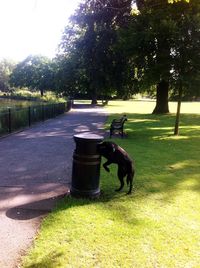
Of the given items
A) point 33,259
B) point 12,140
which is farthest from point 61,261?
point 12,140

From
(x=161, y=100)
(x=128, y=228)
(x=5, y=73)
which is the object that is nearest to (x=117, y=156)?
(x=128, y=228)

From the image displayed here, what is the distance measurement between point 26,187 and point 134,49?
1206 cm

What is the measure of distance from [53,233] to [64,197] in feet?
5.39

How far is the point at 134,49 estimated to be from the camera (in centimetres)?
1773

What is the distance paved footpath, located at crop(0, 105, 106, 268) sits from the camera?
468 cm

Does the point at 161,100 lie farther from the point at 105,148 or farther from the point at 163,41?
the point at 105,148

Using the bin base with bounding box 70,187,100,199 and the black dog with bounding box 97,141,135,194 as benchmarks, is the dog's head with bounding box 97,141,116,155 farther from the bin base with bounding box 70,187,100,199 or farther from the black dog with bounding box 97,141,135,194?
the bin base with bounding box 70,187,100,199

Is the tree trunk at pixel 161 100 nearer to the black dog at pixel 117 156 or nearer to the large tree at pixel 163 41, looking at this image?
the large tree at pixel 163 41

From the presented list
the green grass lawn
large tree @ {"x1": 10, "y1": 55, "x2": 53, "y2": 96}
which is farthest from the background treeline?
the green grass lawn

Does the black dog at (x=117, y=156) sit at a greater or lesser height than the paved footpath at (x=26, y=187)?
greater

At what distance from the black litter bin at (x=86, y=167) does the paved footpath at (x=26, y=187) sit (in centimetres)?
49

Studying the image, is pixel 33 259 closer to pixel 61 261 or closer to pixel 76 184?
pixel 61 261

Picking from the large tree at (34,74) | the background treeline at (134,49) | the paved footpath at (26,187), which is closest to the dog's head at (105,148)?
the paved footpath at (26,187)

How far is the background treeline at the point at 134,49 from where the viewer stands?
16.0 m
